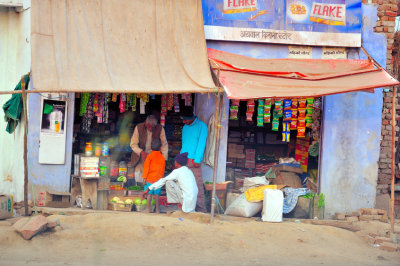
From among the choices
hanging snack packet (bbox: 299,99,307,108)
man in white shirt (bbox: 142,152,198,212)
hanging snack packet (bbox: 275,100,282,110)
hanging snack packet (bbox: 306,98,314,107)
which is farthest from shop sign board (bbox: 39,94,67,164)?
hanging snack packet (bbox: 306,98,314,107)

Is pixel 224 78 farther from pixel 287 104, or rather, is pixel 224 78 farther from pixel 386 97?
pixel 386 97

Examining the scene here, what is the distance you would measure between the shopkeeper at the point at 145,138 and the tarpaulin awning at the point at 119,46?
5.53 ft

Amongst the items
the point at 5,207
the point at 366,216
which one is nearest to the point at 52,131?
the point at 5,207

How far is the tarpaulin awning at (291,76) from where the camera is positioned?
859 centimetres

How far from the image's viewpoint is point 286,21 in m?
10.4

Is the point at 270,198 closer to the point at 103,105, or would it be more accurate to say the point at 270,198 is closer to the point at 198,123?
the point at 198,123

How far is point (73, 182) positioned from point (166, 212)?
1786mm

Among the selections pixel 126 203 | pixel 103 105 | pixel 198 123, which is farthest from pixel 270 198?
pixel 103 105

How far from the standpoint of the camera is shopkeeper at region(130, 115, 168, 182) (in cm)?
1048

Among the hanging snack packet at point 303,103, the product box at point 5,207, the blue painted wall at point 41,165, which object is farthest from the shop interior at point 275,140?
the product box at point 5,207

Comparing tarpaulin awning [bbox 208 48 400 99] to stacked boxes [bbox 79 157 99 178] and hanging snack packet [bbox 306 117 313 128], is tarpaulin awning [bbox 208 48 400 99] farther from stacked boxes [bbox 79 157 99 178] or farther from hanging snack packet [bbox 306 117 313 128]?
stacked boxes [bbox 79 157 99 178]

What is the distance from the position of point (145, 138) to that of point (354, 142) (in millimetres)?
4065

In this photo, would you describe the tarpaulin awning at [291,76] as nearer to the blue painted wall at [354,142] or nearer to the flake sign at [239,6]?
the blue painted wall at [354,142]

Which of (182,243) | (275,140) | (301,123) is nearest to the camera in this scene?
(182,243)
